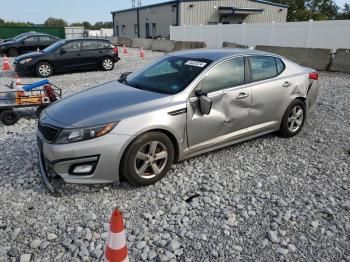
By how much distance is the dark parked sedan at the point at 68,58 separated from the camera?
1235cm

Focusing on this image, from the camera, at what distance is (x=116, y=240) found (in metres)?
2.19

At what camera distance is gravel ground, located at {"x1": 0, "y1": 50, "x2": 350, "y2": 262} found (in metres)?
3.02

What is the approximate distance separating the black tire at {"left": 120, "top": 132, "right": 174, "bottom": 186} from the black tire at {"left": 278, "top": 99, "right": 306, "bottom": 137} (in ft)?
7.63

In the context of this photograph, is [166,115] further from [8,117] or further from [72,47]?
[72,47]

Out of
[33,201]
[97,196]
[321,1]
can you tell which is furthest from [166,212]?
[321,1]

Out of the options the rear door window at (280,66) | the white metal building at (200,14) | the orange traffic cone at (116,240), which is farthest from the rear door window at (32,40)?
the orange traffic cone at (116,240)

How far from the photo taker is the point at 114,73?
13586 mm

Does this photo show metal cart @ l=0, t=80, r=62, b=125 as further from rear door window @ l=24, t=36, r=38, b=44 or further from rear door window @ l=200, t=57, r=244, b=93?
rear door window @ l=24, t=36, r=38, b=44

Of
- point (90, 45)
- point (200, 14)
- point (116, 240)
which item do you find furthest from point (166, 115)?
point (200, 14)

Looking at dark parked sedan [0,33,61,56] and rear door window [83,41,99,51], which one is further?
dark parked sedan [0,33,61,56]

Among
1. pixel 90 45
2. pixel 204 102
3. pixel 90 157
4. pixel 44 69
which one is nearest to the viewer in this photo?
pixel 90 157

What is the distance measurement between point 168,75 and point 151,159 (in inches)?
54.1

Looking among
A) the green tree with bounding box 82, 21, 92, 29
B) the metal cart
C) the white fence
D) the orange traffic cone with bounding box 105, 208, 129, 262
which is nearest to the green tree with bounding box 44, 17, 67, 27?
the green tree with bounding box 82, 21, 92, 29

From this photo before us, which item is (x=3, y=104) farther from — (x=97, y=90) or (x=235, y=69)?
(x=235, y=69)
